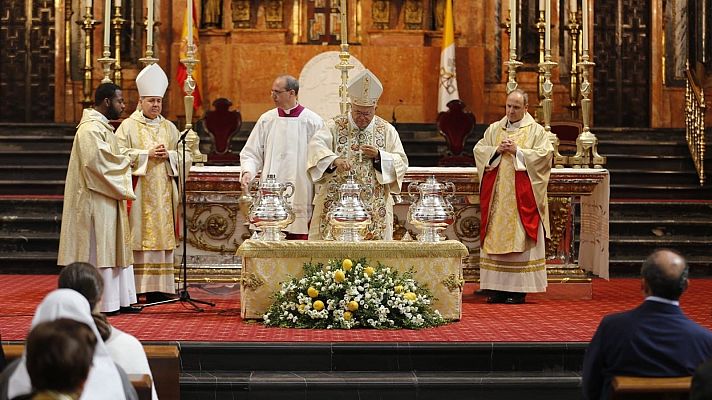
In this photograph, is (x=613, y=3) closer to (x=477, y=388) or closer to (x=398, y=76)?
(x=398, y=76)

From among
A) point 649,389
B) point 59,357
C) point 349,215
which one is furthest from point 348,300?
point 59,357

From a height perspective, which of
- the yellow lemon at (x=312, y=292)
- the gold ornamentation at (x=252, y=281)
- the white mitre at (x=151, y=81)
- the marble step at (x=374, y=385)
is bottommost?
the marble step at (x=374, y=385)

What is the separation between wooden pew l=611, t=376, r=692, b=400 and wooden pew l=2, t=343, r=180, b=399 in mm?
1825

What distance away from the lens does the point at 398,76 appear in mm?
15203

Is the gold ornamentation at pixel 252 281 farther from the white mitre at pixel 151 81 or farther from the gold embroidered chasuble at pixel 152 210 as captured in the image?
the white mitre at pixel 151 81

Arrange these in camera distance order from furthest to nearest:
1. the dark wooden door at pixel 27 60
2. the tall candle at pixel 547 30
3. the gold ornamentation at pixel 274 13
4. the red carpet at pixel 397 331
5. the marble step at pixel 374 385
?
the dark wooden door at pixel 27 60 < the gold ornamentation at pixel 274 13 < the tall candle at pixel 547 30 < the red carpet at pixel 397 331 < the marble step at pixel 374 385

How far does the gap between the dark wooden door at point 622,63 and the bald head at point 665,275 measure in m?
12.6

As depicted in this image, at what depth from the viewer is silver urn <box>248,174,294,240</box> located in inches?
325

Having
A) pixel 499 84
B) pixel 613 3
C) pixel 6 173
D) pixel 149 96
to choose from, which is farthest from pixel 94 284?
pixel 613 3

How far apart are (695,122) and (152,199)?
26.5 feet

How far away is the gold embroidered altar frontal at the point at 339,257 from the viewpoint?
26.8ft

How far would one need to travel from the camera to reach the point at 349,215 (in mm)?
8258

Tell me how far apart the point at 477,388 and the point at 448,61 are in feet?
27.2

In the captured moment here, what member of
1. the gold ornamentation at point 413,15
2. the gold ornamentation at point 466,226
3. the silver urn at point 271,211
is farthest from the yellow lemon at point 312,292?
the gold ornamentation at point 413,15
